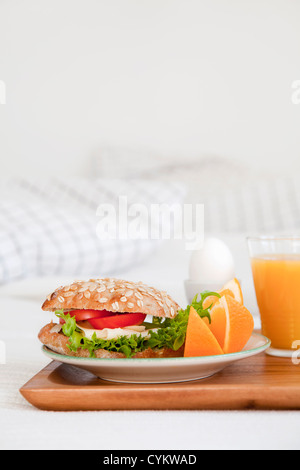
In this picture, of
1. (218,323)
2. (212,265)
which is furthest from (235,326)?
(212,265)

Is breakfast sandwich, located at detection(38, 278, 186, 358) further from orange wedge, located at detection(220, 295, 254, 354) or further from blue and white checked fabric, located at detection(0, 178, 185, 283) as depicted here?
blue and white checked fabric, located at detection(0, 178, 185, 283)

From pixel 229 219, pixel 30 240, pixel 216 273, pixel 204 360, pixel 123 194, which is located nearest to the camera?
pixel 204 360

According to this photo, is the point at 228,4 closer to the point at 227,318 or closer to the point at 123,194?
the point at 123,194

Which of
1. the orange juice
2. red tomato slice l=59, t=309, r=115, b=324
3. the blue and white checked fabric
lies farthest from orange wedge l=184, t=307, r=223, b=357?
the blue and white checked fabric

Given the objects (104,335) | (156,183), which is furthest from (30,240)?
(104,335)

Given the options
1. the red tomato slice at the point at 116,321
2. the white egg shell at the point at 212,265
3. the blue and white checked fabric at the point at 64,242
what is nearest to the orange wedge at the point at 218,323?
the red tomato slice at the point at 116,321
